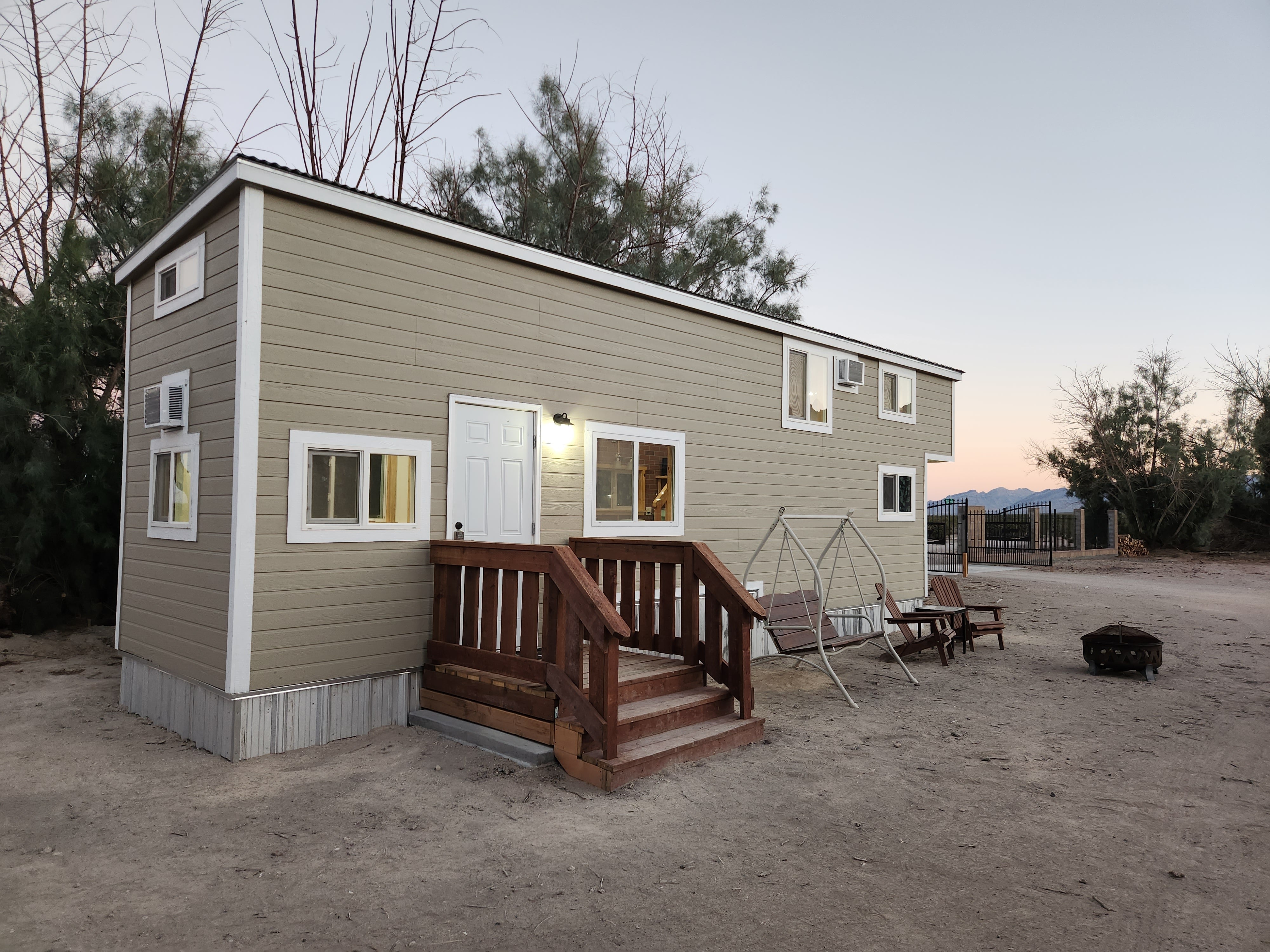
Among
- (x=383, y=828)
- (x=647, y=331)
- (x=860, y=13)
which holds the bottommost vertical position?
(x=383, y=828)

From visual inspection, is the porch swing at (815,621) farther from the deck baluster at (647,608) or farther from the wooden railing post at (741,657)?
the deck baluster at (647,608)

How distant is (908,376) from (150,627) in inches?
421

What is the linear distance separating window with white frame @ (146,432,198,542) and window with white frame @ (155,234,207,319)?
1107 mm

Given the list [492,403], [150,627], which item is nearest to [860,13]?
[492,403]

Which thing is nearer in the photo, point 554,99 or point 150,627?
point 150,627

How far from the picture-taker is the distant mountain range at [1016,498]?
86.8 ft

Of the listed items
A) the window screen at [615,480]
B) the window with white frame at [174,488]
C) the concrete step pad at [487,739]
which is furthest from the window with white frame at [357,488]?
the window screen at [615,480]

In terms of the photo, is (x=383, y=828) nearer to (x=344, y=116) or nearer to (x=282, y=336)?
(x=282, y=336)

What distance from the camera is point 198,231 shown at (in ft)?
19.0

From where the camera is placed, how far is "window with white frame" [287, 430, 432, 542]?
5.24m

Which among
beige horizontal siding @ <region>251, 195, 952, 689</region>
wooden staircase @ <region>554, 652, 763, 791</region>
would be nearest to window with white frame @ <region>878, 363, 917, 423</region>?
beige horizontal siding @ <region>251, 195, 952, 689</region>

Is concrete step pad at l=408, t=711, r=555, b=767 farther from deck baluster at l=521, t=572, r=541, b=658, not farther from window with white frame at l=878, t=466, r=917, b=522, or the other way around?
window with white frame at l=878, t=466, r=917, b=522

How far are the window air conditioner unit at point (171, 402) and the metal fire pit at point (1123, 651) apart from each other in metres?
9.21

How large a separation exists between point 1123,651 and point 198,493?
912 centimetres
